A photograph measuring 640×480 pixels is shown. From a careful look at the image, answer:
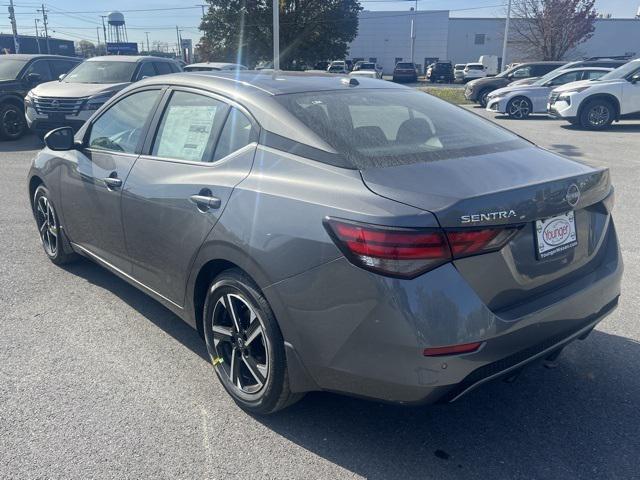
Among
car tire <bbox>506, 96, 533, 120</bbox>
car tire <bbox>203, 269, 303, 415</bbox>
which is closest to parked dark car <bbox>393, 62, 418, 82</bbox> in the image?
car tire <bbox>506, 96, 533, 120</bbox>

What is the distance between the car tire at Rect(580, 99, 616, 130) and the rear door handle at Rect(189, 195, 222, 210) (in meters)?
14.1

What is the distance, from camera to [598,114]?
14.7m

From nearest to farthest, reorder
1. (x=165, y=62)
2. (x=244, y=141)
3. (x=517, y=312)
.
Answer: (x=517, y=312) < (x=244, y=141) < (x=165, y=62)

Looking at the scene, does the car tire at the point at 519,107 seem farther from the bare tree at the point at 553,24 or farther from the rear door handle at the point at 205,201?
the bare tree at the point at 553,24

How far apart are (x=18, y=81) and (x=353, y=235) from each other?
1362 cm

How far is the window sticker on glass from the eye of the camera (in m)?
3.26

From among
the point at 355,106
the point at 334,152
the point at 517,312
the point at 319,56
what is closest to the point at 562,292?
the point at 517,312

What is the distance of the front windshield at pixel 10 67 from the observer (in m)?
13.5

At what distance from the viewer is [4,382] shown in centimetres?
→ 331

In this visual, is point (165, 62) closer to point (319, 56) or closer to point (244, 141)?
point (244, 141)

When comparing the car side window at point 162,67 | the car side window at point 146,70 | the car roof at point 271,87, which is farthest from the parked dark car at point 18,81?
the car roof at point 271,87

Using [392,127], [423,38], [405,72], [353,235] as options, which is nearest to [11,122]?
[392,127]

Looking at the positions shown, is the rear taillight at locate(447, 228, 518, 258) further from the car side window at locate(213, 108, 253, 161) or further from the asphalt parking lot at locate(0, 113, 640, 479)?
the car side window at locate(213, 108, 253, 161)

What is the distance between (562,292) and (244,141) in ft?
5.66
